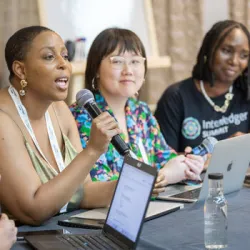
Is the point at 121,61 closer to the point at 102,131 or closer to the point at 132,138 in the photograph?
Answer: the point at 132,138

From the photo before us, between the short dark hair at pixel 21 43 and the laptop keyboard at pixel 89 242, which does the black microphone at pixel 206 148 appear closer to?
the short dark hair at pixel 21 43

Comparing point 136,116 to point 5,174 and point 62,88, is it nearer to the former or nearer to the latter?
point 62,88

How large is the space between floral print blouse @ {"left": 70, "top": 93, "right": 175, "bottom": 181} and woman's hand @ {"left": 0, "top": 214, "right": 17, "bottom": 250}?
0.75 m

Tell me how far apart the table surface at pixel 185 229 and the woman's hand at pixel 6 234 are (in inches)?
3.1

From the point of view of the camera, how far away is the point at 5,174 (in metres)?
1.82

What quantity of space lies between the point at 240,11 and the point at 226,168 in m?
2.70

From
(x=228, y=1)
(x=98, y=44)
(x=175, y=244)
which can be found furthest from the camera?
(x=228, y=1)

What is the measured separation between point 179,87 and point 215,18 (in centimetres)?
155

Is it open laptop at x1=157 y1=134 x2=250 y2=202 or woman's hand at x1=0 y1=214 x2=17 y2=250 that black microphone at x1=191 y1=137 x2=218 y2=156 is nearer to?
open laptop at x1=157 y1=134 x2=250 y2=202

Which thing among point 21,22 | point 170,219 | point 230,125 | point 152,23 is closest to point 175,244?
point 170,219

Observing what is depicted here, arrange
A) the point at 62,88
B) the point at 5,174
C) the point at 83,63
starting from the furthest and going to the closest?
the point at 83,63
the point at 62,88
the point at 5,174

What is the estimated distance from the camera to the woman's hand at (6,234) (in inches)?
59.0

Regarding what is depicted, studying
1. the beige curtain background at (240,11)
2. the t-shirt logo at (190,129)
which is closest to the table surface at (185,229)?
the t-shirt logo at (190,129)

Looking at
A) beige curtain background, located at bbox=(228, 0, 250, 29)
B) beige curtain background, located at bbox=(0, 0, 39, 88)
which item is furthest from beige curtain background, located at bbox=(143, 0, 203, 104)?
beige curtain background, located at bbox=(0, 0, 39, 88)
